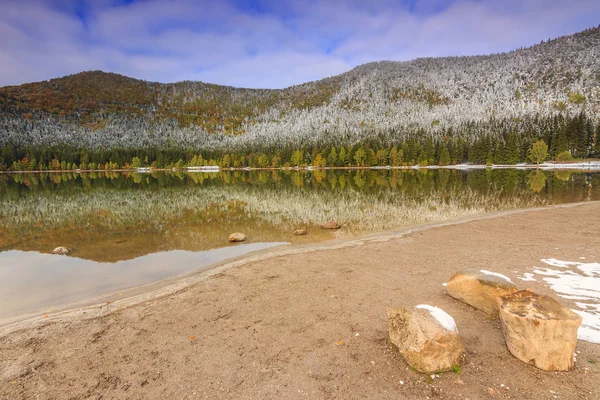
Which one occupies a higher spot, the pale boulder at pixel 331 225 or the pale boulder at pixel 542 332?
the pale boulder at pixel 542 332

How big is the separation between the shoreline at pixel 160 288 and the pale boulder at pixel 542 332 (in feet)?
29.5

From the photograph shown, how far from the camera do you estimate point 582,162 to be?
Answer: 102 metres

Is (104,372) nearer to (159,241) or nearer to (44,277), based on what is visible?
(44,277)

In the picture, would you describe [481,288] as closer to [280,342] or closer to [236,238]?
[280,342]

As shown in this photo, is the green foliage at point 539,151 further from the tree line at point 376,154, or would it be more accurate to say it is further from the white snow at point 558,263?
the white snow at point 558,263

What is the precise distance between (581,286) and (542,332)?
4983 mm

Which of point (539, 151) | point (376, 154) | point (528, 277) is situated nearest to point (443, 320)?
point (528, 277)

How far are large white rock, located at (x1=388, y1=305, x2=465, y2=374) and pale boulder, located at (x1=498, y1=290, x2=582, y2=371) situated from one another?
0.94 meters

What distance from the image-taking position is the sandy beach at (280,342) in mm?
5246

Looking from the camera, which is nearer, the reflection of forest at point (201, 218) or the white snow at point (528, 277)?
the white snow at point (528, 277)

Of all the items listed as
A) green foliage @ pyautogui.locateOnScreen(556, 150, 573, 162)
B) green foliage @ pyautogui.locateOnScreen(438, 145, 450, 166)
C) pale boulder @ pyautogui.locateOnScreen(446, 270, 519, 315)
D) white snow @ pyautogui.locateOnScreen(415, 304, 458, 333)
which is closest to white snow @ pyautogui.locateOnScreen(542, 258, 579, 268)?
pale boulder @ pyautogui.locateOnScreen(446, 270, 519, 315)

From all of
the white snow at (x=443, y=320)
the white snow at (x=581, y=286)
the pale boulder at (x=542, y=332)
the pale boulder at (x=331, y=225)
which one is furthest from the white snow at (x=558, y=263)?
the pale boulder at (x=331, y=225)

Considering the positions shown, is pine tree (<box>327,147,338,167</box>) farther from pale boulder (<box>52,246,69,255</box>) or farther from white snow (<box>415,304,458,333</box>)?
white snow (<box>415,304,458,333</box>)

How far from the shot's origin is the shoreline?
877 centimetres
